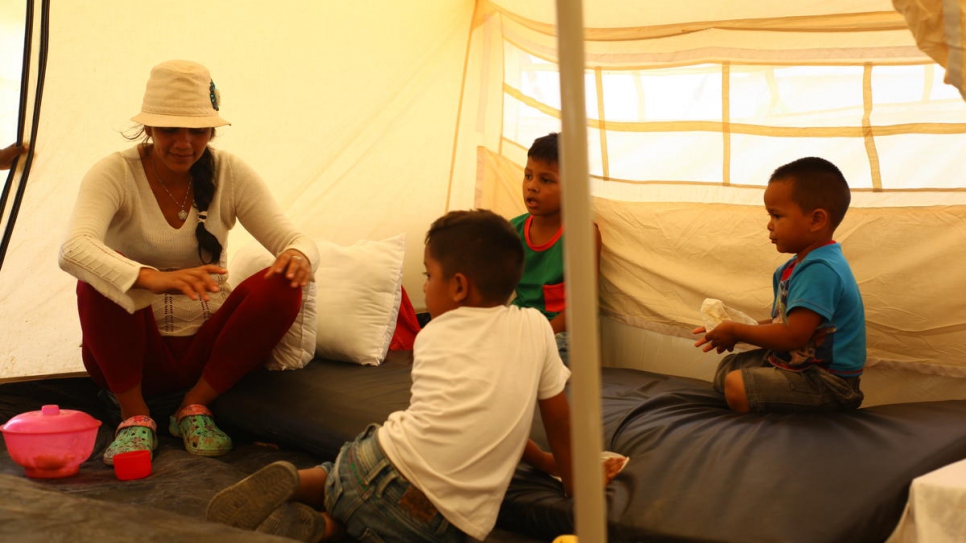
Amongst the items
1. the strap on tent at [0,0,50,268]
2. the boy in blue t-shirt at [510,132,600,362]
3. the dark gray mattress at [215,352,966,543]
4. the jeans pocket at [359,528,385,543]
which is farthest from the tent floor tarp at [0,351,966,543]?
the strap on tent at [0,0,50,268]

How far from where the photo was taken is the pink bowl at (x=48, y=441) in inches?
64.7

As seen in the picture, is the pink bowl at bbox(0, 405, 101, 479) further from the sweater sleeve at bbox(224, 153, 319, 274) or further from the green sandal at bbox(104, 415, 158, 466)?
the sweater sleeve at bbox(224, 153, 319, 274)

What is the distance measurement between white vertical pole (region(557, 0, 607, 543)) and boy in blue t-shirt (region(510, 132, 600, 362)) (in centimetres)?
155

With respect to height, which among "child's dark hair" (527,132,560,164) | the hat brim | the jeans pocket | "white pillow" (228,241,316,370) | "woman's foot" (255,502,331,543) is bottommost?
the jeans pocket

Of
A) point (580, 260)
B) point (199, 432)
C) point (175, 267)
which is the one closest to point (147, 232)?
point (175, 267)

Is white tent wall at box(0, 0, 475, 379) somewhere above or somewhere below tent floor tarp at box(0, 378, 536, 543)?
above

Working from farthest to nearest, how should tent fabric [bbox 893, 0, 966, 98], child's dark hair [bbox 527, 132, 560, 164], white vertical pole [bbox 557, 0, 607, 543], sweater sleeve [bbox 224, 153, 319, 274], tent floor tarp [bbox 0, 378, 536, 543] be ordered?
1. child's dark hair [bbox 527, 132, 560, 164]
2. sweater sleeve [bbox 224, 153, 319, 274]
3. tent fabric [bbox 893, 0, 966, 98]
4. tent floor tarp [bbox 0, 378, 536, 543]
5. white vertical pole [bbox 557, 0, 607, 543]

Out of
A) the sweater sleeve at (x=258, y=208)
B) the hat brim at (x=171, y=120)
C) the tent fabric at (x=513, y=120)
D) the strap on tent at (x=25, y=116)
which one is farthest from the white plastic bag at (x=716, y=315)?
the strap on tent at (x=25, y=116)

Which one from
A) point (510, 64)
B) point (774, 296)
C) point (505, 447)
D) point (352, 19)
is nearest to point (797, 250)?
point (774, 296)

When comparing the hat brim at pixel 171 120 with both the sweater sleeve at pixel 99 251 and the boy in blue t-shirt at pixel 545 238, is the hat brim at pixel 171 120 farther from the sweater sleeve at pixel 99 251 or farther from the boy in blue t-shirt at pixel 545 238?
the boy in blue t-shirt at pixel 545 238

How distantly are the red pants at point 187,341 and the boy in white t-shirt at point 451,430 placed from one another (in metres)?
0.62

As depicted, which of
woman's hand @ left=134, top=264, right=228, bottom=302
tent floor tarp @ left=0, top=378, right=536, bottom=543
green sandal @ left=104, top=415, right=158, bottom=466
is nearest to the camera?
tent floor tarp @ left=0, top=378, right=536, bottom=543

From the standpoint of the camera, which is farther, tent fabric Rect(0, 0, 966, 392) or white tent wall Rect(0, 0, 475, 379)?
white tent wall Rect(0, 0, 475, 379)

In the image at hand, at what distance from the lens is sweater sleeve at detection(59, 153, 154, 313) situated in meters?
1.69
